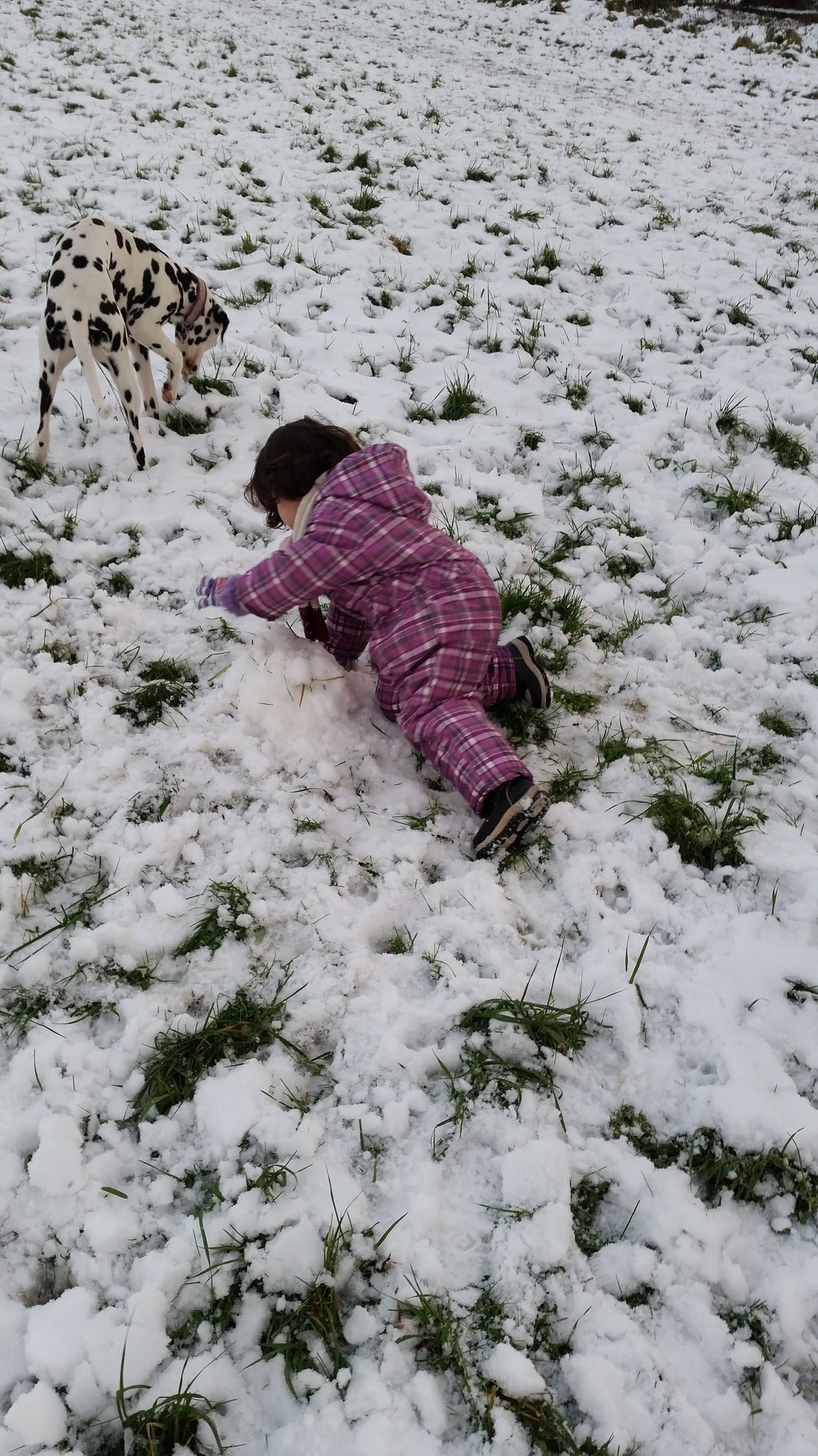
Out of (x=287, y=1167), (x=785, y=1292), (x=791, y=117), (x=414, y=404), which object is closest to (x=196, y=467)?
(x=414, y=404)

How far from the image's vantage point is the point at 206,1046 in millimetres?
1952

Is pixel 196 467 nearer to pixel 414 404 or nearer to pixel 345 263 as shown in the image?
pixel 414 404

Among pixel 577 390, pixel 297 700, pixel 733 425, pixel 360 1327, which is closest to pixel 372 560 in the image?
pixel 297 700

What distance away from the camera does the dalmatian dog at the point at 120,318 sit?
11.2 feet

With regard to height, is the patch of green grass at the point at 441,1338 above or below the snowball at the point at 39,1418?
above

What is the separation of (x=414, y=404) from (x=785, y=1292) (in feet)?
13.9

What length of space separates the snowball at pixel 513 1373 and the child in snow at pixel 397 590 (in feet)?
4.19

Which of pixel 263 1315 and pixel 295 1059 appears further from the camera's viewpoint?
pixel 295 1059

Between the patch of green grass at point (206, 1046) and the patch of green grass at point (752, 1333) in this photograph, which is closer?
the patch of green grass at point (752, 1333)

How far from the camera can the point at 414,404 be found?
4.45 m

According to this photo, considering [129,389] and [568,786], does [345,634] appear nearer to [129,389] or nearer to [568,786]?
[568,786]

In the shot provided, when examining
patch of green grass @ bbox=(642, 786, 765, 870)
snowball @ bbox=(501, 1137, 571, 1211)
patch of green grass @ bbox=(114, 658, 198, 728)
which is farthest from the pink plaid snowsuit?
snowball @ bbox=(501, 1137, 571, 1211)

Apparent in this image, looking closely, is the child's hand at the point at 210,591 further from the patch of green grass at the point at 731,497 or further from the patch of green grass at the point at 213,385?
the patch of green grass at the point at 731,497

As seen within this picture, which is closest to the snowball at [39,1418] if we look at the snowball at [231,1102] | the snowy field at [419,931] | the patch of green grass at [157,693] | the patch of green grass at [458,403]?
the snowy field at [419,931]
